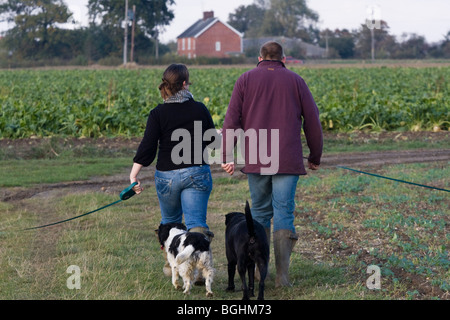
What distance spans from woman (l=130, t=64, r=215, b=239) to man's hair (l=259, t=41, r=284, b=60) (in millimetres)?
705

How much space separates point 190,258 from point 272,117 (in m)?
1.39

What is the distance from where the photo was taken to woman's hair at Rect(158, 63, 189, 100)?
586 centimetres

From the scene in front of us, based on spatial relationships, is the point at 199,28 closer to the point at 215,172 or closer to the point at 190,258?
the point at 215,172

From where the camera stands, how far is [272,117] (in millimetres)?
5859

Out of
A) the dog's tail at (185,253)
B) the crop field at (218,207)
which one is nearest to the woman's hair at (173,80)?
the dog's tail at (185,253)

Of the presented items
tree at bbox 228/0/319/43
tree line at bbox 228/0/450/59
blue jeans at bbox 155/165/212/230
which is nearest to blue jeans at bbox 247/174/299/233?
blue jeans at bbox 155/165/212/230

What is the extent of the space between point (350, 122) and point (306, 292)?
13.7 meters

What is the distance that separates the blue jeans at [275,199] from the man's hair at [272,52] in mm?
1038

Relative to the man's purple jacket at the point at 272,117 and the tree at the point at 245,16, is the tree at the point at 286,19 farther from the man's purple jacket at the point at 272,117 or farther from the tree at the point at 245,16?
the man's purple jacket at the point at 272,117

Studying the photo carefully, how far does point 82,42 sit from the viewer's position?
3292 inches

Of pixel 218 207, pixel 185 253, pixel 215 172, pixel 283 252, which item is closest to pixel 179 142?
pixel 185 253

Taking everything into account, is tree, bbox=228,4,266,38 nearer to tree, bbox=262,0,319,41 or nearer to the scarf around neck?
tree, bbox=262,0,319,41

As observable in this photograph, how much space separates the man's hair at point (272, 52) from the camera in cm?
597

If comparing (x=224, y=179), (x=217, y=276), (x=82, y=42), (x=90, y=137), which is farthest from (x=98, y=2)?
(x=217, y=276)
